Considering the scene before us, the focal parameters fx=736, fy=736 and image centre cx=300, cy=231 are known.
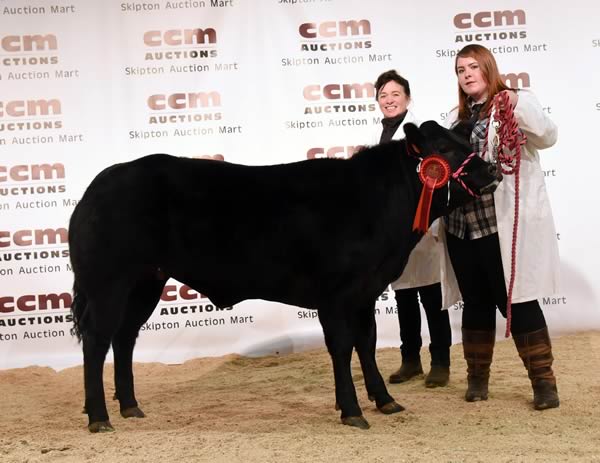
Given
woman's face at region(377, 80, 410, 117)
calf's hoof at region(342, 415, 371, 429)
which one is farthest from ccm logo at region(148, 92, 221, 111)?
calf's hoof at region(342, 415, 371, 429)

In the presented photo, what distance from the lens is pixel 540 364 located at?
427 cm

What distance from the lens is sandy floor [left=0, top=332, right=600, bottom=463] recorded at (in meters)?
3.46

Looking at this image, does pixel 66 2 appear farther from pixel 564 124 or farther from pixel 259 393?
pixel 564 124

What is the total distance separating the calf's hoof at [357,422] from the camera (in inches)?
155

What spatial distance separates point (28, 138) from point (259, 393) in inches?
123

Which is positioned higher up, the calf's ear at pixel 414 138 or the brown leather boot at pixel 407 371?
the calf's ear at pixel 414 138

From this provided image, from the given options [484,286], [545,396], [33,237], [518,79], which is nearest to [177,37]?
[33,237]

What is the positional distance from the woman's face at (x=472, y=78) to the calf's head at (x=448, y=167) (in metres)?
0.36

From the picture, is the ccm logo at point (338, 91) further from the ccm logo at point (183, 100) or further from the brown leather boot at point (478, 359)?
the brown leather boot at point (478, 359)

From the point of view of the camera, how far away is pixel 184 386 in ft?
18.5

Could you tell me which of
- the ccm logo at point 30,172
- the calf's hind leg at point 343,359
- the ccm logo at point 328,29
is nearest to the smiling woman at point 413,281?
the calf's hind leg at point 343,359

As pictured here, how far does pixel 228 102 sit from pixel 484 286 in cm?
312

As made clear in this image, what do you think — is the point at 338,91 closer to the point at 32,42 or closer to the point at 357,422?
the point at 32,42

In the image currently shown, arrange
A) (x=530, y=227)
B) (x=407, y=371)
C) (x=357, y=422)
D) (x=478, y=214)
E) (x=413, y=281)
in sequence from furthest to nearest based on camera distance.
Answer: (x=407, y=371), (x=413, y=281), (x=478, y=214), (x=530, y=227), (x=357, y=422)
